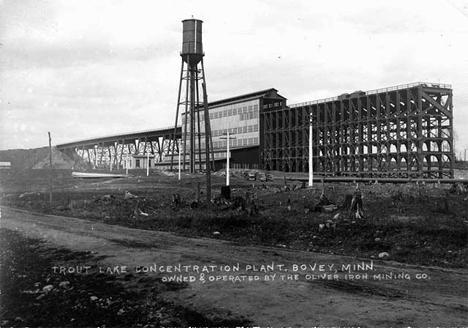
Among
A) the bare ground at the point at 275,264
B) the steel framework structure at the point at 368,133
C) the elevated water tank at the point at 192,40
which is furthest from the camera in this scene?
the elevated water tank at the point at 192,40

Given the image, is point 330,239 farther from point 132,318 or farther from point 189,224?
point 132,318

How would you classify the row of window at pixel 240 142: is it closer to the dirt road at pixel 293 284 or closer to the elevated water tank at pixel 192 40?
the elevated water tank at pixel 192 40

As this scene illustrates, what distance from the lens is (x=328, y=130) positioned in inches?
2239

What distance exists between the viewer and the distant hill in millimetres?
101650

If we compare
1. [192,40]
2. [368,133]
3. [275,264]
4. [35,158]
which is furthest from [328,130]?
[35,158]

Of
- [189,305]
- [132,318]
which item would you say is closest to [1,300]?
[132,318]

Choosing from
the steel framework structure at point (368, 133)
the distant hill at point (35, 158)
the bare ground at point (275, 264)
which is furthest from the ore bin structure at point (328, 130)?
the distant hill at point (35, 158)

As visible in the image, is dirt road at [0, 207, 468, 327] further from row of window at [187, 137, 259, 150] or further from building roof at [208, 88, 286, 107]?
building roof at [208, 88, 286, 107]

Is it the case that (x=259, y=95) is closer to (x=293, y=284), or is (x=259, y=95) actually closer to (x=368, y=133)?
(x=368, y=133)

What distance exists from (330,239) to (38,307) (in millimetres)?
7818

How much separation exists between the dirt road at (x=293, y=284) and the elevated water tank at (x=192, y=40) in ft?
140

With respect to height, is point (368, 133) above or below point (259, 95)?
below

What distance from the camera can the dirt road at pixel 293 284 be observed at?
573cm

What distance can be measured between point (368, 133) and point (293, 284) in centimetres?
4408
